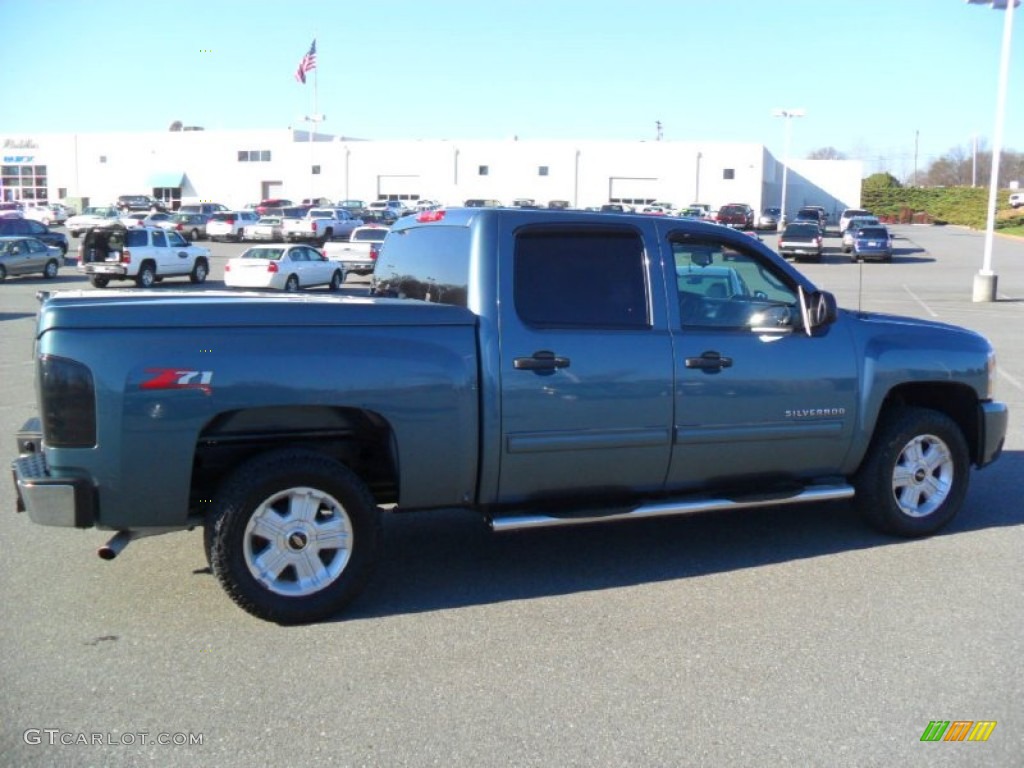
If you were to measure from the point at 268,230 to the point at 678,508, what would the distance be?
4895 cm

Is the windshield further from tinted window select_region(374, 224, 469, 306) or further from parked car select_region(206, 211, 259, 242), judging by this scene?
parked car select_region(206, 211, 259, 242)

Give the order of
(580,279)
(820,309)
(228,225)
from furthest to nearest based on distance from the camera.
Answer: (228,225)
(820,309)
(580,279)

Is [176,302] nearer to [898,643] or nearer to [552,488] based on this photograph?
[552,488]

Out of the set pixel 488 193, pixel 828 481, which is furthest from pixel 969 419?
pixel 488 193

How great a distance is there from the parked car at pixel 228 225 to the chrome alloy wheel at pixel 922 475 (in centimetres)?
5128

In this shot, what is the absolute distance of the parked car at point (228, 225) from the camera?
177ft

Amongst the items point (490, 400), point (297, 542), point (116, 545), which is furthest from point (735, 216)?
point (116, 545)

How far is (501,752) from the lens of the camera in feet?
12.4

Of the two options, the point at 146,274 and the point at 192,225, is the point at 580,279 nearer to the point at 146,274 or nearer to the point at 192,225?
the point at 146,274

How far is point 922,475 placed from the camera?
6.41 m

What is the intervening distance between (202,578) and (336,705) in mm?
1749

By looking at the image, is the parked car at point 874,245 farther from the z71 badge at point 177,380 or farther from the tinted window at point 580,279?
the z71 badge at point 177,380

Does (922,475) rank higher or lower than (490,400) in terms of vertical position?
lower

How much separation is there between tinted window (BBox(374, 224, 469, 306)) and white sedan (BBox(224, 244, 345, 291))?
21.9m
